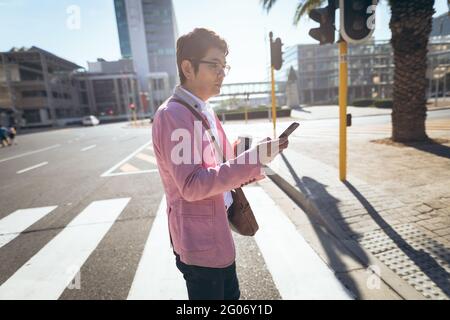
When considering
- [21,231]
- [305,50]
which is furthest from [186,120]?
[305,50]

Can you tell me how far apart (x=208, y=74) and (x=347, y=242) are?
257 cm

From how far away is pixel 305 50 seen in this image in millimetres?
74438

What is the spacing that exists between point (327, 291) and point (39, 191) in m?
6.53

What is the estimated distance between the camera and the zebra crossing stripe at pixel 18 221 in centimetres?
401

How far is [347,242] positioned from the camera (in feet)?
9.97

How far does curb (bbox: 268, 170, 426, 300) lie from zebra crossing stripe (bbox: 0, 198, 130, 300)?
284cm

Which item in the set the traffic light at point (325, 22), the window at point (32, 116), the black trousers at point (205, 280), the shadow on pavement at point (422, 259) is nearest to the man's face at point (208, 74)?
the black trousers at point (205, 280)

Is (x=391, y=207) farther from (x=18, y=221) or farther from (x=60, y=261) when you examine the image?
(x=18, y=221)

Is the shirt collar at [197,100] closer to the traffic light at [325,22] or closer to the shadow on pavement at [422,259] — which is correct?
the shadow on pavement at [422,259]

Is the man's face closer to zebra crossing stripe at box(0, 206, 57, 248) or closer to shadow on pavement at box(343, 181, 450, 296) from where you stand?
shadow on pavement at box(343, 181, 450, 296)

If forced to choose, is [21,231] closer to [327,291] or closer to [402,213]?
[327,291]

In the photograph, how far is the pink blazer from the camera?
1200 mm

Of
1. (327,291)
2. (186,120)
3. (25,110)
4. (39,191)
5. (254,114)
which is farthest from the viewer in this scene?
(25,110)

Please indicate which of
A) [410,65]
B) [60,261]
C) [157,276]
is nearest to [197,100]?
[157,276]
